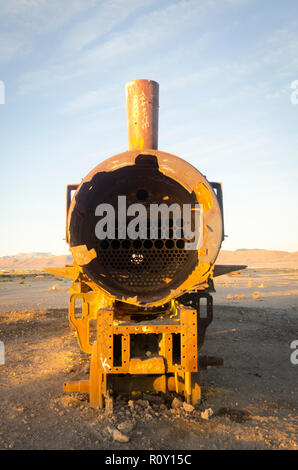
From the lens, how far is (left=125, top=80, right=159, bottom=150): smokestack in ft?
14.0

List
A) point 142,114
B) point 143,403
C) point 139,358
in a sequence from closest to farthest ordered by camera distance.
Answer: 1. point 139,358
2. point 143,403
3. point 142,114

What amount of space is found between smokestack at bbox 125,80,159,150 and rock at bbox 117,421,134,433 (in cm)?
306

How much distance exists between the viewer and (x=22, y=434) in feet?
9.62

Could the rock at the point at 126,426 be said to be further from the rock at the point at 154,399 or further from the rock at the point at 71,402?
the rock at the point at 71,402

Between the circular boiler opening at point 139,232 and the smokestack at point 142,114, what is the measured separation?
0.54 metres

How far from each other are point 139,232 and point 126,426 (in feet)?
6.81

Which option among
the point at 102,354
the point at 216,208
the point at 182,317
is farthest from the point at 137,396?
the point at 216,208

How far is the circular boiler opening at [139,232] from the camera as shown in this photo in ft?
12.7

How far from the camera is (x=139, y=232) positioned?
4.11 metres

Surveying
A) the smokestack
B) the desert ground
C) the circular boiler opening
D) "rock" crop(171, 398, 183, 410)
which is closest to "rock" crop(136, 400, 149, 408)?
the desert ground

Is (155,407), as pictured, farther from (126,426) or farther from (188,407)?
(126,426)

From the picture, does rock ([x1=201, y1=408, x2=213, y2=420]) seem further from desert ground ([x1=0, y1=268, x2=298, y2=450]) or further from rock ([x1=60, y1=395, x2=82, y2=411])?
rock ([x1=60, y1=395, x2=82, y2=411])

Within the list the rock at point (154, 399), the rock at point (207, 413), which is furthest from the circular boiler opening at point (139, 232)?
the rock at point (207, 413)

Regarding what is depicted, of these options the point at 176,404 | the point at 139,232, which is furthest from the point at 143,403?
the point at 139,232
